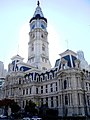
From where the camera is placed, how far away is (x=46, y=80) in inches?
2313

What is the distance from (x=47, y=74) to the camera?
194ft

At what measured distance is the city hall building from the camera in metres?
48.8

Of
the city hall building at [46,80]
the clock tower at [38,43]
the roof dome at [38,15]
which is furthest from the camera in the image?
the roof dome at [38,15]

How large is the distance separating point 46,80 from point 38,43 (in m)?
24.1

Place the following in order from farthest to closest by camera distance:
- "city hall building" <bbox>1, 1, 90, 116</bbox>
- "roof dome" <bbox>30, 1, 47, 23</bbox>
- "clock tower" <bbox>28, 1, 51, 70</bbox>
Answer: "roof dome" <bbox>30, 1, 47, 23</bbox>, "clock tower" <bbox>28, 1, 51, 70</bbox>, "city hall building" <bbox>1, 1, 90, 116</bbox>

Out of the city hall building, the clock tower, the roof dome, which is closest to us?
the city hall building

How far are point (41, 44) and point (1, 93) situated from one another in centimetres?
2756

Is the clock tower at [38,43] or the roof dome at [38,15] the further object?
the roof dome at [38,15]

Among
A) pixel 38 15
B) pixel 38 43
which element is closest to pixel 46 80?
pixel 38 43

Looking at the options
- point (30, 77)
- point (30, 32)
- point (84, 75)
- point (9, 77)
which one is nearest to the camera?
point (84, 75)

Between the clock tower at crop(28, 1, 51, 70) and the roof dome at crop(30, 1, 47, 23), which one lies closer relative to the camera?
the clock tower at crop(28, 1, 51, 70)

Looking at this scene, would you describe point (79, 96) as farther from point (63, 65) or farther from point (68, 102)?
point (63, 65)

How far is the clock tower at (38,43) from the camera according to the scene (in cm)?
7638

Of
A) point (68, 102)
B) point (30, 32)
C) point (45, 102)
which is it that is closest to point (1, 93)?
point (45, 102)
